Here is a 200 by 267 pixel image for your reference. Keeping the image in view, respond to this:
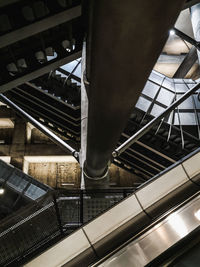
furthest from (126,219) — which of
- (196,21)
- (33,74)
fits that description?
(196,21)

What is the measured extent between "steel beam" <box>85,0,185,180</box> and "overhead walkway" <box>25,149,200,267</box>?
4.46 ft

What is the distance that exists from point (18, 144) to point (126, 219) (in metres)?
16.8

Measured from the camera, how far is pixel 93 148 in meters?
4.49

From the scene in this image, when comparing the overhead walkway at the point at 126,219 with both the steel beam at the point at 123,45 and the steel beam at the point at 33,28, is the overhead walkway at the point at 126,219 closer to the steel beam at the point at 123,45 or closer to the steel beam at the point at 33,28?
the steel beam at the point at 123,45

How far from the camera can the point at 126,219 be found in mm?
3248

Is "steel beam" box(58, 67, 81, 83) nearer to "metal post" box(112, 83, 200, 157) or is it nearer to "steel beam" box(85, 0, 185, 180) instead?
"metal post" box(112, 83, 200, 157)

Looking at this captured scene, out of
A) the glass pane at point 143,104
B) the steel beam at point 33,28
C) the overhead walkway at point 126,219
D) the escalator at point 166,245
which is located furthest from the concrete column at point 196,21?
the escalator at point 166,245

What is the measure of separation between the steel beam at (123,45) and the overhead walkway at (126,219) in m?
1.36

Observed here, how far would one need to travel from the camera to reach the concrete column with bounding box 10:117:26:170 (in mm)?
17766

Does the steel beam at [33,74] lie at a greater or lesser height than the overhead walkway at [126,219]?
greater

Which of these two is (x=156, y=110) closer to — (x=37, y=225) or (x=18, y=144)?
(x=37, y=225)

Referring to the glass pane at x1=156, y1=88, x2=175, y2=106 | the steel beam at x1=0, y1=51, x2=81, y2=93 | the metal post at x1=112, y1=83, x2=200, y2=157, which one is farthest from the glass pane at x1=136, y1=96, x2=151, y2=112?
the steel beam at x1=0, y1=51, x2=81, y2=93

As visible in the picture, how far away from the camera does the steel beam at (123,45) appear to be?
148cm

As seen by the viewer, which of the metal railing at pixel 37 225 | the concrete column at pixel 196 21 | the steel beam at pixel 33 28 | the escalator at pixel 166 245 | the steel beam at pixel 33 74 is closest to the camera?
the escalator at pixel 166 245
